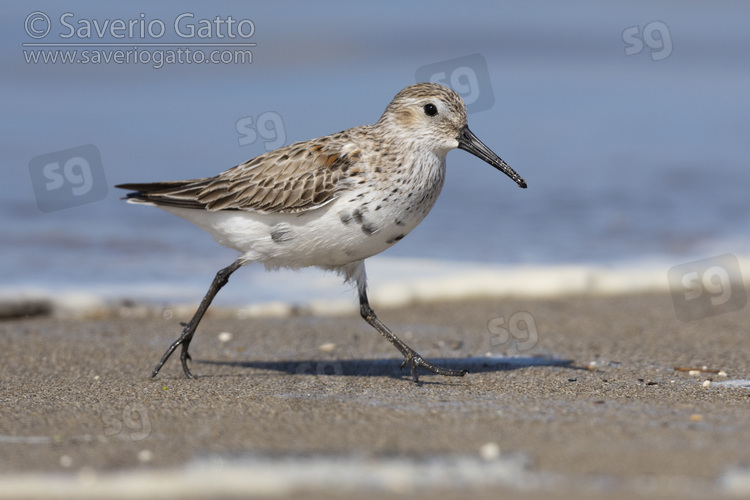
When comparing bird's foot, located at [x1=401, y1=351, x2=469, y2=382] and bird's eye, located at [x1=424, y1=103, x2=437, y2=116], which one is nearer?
bird's foot, located at [x1=401, y1=351, x2=469, y2=382]

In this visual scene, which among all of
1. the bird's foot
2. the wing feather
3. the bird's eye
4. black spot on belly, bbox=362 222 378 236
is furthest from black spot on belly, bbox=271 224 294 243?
the bird's eye

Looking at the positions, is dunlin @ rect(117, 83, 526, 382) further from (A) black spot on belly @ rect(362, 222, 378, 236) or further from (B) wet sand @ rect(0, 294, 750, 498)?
(B) wet sand @ rect(0, 294, 750, 498)

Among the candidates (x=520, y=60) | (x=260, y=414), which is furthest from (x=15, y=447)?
(x=520, y=60)

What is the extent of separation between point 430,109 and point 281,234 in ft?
4.20

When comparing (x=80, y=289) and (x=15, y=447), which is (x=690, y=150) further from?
(x=15, y=447)

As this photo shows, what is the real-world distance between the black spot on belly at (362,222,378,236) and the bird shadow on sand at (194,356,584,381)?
1.00 m

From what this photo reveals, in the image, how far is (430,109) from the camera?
6.23m

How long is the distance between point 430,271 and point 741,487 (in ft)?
21.1

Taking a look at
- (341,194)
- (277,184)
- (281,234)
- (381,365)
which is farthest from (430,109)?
(381,365)

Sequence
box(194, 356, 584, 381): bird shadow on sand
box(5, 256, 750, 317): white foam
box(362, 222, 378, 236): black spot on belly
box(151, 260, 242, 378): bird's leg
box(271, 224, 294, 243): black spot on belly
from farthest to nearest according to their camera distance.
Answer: box(5, 256, 750, 317): white foam, box(194, 356, 584, 381): bird shadow on sand, box(151, 260, 242, 378): bird's leg, box(271, 224, 294, 243): black spot on belly, box(362, 222, 378, 236): black spot on belly

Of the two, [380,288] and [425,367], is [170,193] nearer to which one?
[425,367]

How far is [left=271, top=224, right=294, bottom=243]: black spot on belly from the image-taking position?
19.9ft

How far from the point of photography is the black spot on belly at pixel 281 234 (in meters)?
6.05

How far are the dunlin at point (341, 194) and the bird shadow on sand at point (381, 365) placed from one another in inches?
11.8
